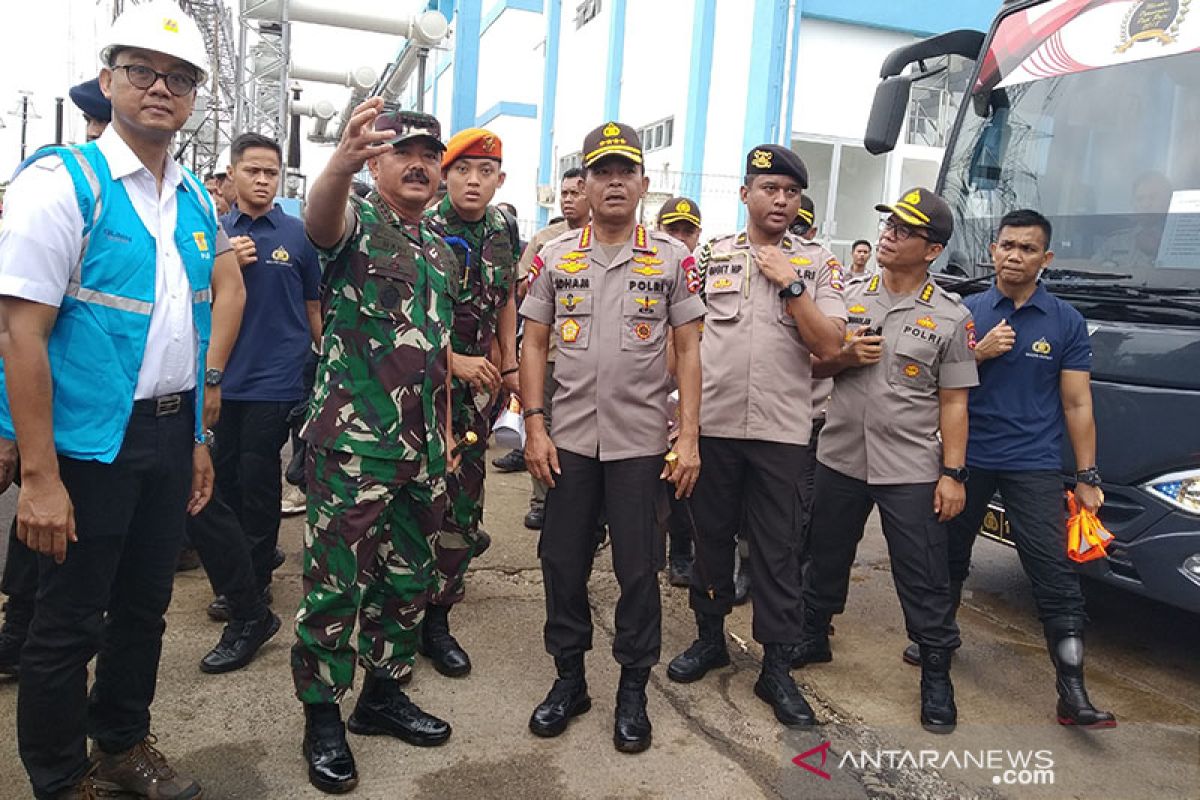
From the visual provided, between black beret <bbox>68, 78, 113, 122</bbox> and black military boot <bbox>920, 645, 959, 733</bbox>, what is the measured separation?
3.77 m

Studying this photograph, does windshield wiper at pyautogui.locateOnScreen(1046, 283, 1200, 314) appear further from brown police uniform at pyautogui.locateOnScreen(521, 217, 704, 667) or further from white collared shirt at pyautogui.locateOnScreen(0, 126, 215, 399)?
white collared shirt at pyautogui.locateOnScreen(0, 126, 215, 399)

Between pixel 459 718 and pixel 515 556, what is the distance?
70.2 inches

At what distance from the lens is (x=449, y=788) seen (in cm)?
253

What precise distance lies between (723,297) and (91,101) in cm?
261

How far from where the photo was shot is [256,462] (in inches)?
139

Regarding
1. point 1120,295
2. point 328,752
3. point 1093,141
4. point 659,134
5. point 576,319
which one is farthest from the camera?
point 659,134

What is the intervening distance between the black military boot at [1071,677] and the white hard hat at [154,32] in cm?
343

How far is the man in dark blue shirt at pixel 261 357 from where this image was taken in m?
3.51

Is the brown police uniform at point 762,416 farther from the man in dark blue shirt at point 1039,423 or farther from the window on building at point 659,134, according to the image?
the window on building at point 659,134

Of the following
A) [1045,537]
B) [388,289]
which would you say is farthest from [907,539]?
[388,289]

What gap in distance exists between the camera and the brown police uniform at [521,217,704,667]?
2863mm

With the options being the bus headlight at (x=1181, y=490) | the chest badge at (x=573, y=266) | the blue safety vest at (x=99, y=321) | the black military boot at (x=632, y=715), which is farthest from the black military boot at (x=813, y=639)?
the blue safety vest at (x=99, y=321)

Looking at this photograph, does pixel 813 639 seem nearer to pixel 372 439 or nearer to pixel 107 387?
pixel 372 439

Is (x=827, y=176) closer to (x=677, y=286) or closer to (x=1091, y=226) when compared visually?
(x=1091, y=226)
